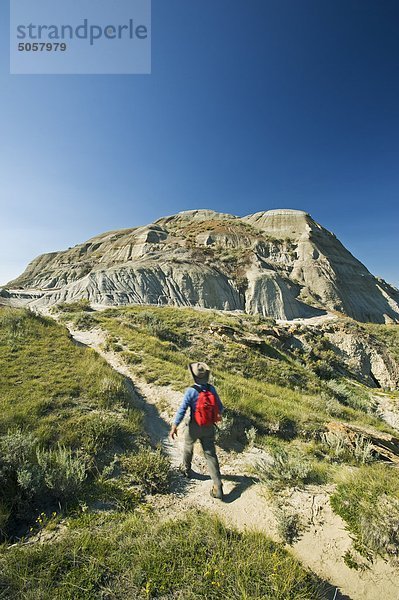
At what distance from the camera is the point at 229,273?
150ft

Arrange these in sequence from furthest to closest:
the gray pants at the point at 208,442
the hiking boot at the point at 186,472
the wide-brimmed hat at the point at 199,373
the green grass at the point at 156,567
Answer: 1. the hiking boot at the point at 186,472
2. the wide-brimmed hat at the point at 199,373
3. the gray pants at the point at 208,442
4. the green grass at the point at 156,567

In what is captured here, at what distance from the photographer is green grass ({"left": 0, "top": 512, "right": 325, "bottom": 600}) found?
2641 mm

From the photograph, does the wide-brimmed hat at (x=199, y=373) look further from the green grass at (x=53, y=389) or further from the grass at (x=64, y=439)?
the green grass at (x=53, y=389)

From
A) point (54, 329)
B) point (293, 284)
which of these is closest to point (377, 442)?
point (54, 329)

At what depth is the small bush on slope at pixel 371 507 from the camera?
333 cm

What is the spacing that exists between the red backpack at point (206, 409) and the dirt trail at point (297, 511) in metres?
1.31

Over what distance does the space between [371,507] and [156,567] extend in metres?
3.08

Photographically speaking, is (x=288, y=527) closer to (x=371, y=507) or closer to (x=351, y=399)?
(x=371, y=507)

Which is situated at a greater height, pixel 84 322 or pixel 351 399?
pixel 84 322

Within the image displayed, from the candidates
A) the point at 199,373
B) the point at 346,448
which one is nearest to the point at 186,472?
the point at 199,373

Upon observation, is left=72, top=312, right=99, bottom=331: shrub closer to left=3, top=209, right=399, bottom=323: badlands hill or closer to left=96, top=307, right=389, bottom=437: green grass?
left=96, top=307, right=389, bottom=437: green grass

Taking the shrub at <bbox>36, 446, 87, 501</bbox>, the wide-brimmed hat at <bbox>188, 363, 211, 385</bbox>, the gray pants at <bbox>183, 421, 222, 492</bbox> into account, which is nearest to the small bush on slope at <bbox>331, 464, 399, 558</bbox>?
the gray pants at <bbox>183, 421, 222, 492</bbox>

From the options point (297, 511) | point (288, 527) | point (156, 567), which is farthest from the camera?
point (297, 511)

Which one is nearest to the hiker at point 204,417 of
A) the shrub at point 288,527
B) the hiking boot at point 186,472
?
the hiking boot at point 186,472
